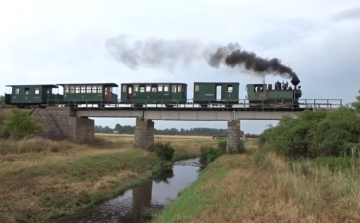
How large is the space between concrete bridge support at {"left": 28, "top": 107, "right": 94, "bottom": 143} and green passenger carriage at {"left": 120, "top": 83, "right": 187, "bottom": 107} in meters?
7.18

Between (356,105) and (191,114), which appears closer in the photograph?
(356,105)

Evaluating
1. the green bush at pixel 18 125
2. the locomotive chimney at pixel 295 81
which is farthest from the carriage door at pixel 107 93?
the locomotive chimney at pixel 295 81

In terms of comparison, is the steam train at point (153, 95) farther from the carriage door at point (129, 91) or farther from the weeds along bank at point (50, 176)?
the weeds along bank at point (50, 176)

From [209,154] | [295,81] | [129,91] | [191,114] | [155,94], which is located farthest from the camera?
[129,91]

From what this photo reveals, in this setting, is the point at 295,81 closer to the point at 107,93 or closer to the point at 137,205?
the point at 107,93

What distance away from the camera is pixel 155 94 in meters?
47.3

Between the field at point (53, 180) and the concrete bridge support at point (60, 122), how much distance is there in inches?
519

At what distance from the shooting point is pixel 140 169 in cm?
3394

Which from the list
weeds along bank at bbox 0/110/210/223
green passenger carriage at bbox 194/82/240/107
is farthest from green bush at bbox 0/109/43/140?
green passenger carriage at bbox 194/82/240/107

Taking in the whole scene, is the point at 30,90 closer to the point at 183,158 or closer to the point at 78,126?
the point at 78,126

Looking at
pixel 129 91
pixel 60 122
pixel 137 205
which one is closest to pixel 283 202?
pixel 137 205

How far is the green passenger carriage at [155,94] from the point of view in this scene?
153ft

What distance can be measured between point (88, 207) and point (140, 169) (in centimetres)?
1535

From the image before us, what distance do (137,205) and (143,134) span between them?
26.4m
